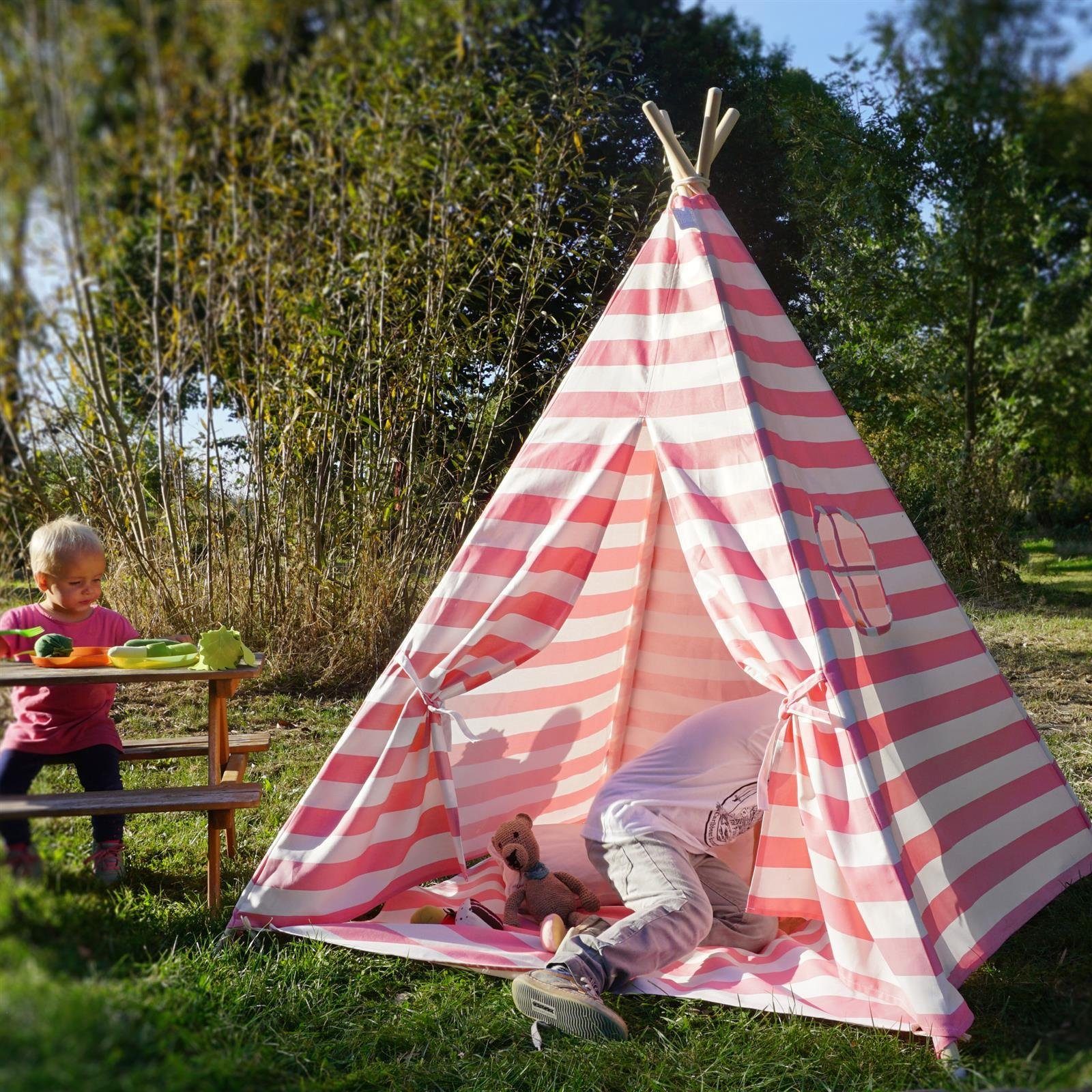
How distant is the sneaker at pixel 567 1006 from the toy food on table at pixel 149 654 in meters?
0.93

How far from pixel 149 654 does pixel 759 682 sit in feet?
4.10

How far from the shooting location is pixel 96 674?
1708 mm

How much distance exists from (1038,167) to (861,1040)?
157 cm

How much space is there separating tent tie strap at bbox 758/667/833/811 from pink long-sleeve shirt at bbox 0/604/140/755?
4.21 ft

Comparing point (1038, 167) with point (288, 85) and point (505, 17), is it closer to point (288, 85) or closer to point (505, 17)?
point (505, 17)

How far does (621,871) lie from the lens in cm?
240

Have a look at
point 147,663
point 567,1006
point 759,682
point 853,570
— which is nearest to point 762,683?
point 759,682

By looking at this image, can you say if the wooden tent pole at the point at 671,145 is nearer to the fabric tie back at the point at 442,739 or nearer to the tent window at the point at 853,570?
the tent window at the point at 853,570

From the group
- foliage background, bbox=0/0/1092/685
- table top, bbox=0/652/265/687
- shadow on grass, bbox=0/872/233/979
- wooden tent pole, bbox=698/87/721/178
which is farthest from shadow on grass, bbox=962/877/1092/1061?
wooden tent pole, bbox=698/87/721/178

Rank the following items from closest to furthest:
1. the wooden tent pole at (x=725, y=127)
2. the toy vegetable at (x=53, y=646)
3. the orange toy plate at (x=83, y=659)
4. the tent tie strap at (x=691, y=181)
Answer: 1. the toy vegetable at (x=53, y=646)
2. the orange toy plate at (x=83, y=659)
3. the wooden tent pole at (x=725, y=127)
4. the tent tie strap at (x=691, y=181)

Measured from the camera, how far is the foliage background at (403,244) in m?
1.13

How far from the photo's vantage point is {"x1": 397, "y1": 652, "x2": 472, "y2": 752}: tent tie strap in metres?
2.46

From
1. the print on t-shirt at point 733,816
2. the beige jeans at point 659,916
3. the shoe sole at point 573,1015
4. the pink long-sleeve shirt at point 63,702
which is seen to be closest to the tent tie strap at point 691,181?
the print on t-shirt at point 733,816

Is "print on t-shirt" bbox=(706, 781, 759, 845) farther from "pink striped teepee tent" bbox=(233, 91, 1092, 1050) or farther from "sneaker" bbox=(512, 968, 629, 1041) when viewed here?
"sneaker" bbox=(512, 968, 629, 1041)
